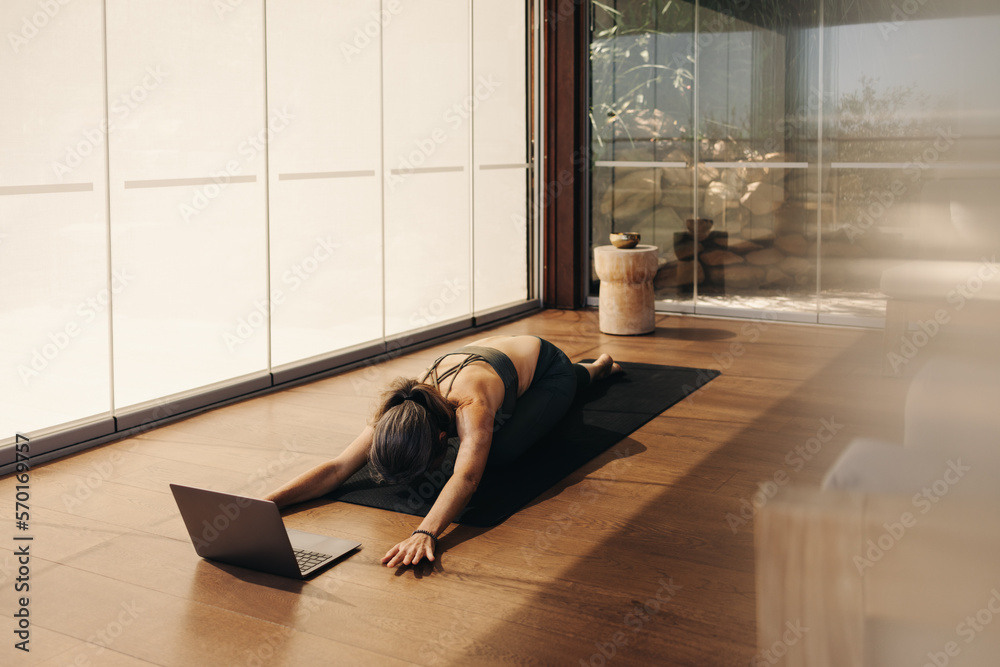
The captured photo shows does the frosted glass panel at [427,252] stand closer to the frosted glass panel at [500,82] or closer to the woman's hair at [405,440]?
the frosted glass panel at [500,82]

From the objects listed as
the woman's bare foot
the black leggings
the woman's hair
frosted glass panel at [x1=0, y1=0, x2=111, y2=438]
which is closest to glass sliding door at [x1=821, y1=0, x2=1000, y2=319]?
the woman's bare foot

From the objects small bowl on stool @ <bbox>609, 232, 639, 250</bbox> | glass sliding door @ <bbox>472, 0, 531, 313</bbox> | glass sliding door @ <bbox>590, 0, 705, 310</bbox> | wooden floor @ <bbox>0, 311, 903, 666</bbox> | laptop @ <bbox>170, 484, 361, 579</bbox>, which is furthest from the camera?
glass sliding door @ <bbox>590, 0, 705, 310</bbox>

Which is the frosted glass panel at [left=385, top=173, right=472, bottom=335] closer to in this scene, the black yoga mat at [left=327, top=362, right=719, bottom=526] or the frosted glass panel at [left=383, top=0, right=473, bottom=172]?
the frosted glass panel at [left=383, top=0, right=473, bottom=172]

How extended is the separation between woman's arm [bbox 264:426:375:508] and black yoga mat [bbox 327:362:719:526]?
0.08 metres

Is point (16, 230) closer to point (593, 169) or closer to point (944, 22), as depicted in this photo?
point (944, 22)

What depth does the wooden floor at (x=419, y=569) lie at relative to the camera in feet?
6.81

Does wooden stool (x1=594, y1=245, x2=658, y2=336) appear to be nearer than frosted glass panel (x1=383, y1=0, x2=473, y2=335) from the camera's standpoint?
No

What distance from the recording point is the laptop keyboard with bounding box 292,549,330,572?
2510 mm

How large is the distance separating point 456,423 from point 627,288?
3.16 meters

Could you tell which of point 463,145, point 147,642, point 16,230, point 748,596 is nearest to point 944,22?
point 748,596

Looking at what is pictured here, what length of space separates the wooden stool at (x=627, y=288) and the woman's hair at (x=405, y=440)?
3301mm

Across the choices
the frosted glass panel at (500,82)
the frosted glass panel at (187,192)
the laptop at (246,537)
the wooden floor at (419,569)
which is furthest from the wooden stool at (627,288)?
the laptop at (246,537)

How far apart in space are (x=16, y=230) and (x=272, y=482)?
1.30m

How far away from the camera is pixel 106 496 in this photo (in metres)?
3.07
